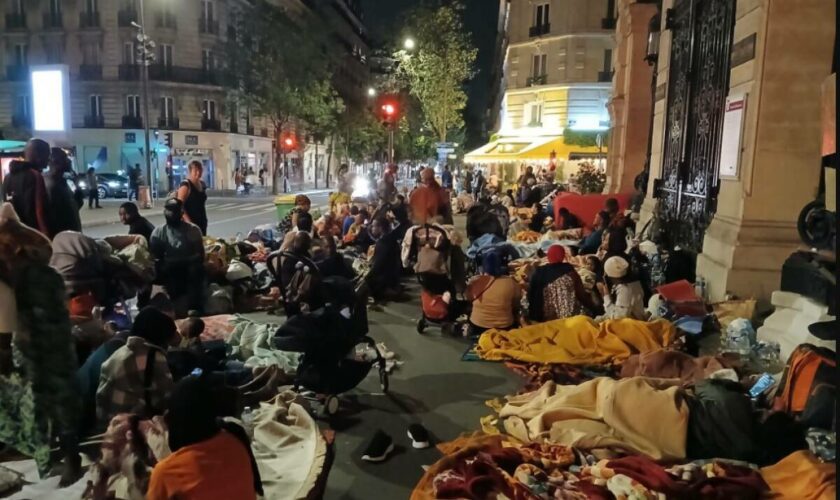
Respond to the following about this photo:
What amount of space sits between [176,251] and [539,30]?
3765 cm

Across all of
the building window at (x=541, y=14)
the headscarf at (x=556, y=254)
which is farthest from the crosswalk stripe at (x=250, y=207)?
the headscarf at (x=556, y=254)

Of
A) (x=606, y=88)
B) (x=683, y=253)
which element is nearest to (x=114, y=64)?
(x=606, y=88)

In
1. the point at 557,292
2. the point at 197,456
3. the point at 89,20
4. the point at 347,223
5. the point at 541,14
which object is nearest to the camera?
Result: the point at 197,456

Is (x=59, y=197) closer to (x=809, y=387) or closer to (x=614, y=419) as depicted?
(x=614, y=419)

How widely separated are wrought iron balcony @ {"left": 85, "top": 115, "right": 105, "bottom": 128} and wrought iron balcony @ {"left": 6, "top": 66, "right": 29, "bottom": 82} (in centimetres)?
552

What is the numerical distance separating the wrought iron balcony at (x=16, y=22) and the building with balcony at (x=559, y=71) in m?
33.0

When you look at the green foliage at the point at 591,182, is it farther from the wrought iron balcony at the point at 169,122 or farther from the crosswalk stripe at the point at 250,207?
the wrought iron balcony at the point at 169,122

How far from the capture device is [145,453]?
3.71 meters

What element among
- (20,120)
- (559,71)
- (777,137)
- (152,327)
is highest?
(559,71)

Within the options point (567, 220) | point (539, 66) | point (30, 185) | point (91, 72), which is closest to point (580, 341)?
point (30, 185)

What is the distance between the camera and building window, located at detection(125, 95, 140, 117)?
4369 centimetres

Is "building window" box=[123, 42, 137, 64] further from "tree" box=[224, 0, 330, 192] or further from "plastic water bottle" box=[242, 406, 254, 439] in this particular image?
"plastic water bottle" box=[242, 406, 254, 439]

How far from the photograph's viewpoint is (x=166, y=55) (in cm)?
4384

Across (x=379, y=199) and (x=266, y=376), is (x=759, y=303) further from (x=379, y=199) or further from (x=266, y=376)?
(x=379, y=199)
